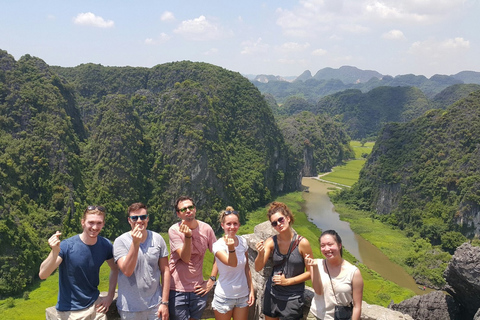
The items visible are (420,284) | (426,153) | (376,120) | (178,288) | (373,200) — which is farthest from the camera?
(376,120)

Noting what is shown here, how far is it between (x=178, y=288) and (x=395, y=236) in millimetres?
43224

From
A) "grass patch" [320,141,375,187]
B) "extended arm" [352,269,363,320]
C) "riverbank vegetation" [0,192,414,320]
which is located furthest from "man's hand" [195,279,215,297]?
"grass patch" [320,141,375,187]

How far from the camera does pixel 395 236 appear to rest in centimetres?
4231

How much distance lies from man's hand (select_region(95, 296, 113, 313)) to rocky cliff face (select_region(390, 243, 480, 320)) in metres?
9.75

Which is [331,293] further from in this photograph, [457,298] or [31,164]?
[31,164]

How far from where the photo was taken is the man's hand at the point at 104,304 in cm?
449

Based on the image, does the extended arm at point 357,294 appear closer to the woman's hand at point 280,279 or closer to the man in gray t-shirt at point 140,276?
the woman's hand at point 280,279

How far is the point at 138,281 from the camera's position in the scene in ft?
14.6

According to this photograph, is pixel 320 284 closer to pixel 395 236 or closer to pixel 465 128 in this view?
pixel 395 236

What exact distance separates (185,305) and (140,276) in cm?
86

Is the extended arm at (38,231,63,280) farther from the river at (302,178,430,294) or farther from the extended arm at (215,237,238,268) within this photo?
the river at (302,178,430,294)

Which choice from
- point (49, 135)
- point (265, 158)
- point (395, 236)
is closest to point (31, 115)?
point (49, 135)

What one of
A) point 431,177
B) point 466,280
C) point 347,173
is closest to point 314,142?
point 347,173

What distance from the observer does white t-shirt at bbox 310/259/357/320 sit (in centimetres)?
437
